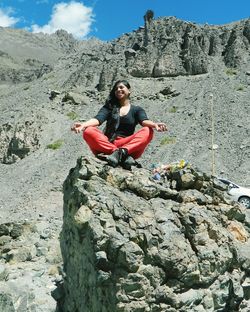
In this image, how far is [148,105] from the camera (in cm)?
4653

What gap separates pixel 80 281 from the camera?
6.77m

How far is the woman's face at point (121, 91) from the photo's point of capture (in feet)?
24.8

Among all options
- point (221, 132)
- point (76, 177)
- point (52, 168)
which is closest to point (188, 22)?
point (221, 132)

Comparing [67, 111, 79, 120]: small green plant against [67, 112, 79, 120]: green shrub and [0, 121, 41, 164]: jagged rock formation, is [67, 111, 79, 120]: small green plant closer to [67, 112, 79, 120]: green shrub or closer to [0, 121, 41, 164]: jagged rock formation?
[67, 112, 79, 120]: green shrub

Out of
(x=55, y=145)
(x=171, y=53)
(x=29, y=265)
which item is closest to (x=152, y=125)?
(x=29, y=265)

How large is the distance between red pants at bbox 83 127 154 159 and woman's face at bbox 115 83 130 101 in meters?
0.65

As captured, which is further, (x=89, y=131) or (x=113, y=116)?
(x=113, y=116)

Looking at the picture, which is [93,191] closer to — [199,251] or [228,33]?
[199,251]

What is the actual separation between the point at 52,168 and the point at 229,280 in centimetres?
2968

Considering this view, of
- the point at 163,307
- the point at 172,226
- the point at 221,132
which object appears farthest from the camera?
the point at 221,132

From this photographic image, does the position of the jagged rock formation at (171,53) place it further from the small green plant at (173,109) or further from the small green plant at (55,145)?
the small green plant at (55,145)

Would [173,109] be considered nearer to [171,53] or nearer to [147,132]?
[171,53]

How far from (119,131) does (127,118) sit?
0.80ft

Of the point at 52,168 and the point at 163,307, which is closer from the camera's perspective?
the point at 163,307
